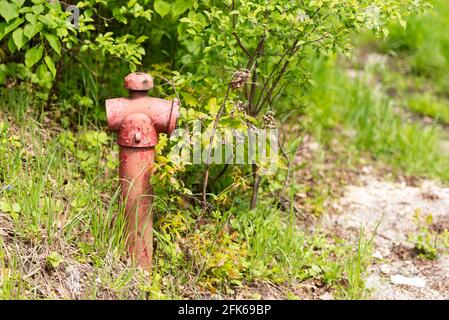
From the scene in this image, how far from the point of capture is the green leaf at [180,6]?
3.58 metres

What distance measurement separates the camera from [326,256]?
3717 millimetres

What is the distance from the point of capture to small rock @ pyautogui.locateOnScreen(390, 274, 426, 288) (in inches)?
142

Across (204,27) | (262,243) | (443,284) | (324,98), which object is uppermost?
(204,27)

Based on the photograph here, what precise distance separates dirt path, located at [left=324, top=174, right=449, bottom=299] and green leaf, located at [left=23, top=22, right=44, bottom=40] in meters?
1.89

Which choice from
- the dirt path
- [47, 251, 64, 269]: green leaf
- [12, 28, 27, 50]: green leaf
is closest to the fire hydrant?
[47, 251, 64, 269]: green leaf

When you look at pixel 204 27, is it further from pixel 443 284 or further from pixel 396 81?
pixel 396 81

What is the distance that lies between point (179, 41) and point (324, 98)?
1.56m

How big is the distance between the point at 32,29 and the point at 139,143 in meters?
0.83

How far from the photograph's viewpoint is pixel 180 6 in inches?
142

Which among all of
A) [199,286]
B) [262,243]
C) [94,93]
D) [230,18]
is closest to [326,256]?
[262,243]

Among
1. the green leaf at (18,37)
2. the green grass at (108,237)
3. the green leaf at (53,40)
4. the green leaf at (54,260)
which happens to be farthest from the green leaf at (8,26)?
the green leaf at (54,260)

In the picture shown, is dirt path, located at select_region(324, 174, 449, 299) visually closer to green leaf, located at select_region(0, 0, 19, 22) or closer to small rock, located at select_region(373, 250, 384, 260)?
small rock, located at select_region(373, 250, 384, 260)

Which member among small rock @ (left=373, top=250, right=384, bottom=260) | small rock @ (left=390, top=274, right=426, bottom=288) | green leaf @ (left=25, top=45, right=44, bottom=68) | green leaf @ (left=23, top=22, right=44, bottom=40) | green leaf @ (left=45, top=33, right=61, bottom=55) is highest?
green leaf @ (left=23, top=22, right=44, bottom=40)
